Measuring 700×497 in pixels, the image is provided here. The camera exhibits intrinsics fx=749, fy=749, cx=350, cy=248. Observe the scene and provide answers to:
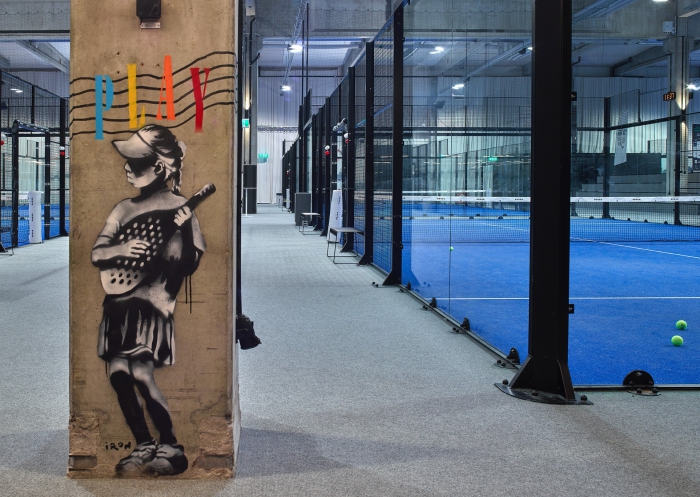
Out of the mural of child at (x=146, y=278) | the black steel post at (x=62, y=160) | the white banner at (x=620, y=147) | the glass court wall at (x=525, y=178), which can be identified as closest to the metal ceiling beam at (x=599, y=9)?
the glass court wall at (x=525, y=178)

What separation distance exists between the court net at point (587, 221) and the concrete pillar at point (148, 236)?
11.4 m

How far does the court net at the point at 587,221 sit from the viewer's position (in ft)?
49.8

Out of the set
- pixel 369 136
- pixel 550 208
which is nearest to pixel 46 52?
pixel 369 136

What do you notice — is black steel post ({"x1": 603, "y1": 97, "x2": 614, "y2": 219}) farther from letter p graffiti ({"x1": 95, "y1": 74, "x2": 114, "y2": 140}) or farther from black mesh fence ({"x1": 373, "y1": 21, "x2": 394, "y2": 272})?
letter p graffiti ({"x1": 95, "y1": 74, "x2": 114, "y2": 140})

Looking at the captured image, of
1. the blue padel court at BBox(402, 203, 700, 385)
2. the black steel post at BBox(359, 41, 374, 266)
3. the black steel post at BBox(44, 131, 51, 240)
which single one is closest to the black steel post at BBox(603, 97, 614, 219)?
the blue padel court at BBox(402, 203, 700, 385)

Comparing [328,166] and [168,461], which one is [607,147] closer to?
[328,166]

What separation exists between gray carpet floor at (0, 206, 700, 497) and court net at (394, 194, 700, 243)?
380 inches

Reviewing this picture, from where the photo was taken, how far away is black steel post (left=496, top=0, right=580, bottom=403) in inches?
144

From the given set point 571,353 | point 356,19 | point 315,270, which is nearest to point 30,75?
point 356,19

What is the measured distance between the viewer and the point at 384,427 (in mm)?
3170

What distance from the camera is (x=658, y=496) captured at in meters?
2.43

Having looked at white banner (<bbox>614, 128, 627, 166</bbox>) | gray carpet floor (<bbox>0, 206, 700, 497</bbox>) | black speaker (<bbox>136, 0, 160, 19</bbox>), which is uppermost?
white banner (<bbox>614, 128, 627, 166</bbox>)

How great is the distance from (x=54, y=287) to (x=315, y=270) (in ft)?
10.1

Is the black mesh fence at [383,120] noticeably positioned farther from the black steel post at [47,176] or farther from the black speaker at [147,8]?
the black steel post at [47,176]
